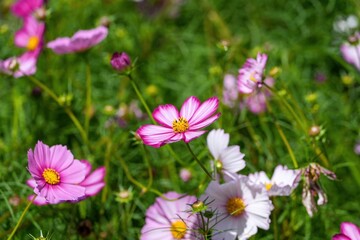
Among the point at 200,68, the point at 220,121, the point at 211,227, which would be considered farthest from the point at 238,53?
the point at 211,227

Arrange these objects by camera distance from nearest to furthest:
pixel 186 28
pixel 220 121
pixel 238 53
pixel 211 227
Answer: pixel 211 227, pixel 220 121, pixel 238 53, pixel 186 28

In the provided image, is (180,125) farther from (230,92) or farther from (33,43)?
(33,43)

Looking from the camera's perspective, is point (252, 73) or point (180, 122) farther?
point (252, 73)

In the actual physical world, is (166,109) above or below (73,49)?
below

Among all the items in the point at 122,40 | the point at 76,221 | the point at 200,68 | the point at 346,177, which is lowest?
the point at 76,221

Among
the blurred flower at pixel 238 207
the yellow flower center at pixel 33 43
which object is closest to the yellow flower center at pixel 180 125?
the blurred flower at pixel 238 207

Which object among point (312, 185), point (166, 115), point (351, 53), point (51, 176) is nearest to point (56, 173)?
point (51, 176)

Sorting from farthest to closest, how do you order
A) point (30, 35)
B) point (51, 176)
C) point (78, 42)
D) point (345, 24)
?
1. point (345, 24)
2. point (30, 35)
3. point (78, 42)
4. point (51, 176)

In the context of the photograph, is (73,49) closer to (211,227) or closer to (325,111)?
(211,227)

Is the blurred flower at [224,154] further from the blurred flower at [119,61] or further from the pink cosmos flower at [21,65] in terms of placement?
the pink cosmos flower at [21,65]
